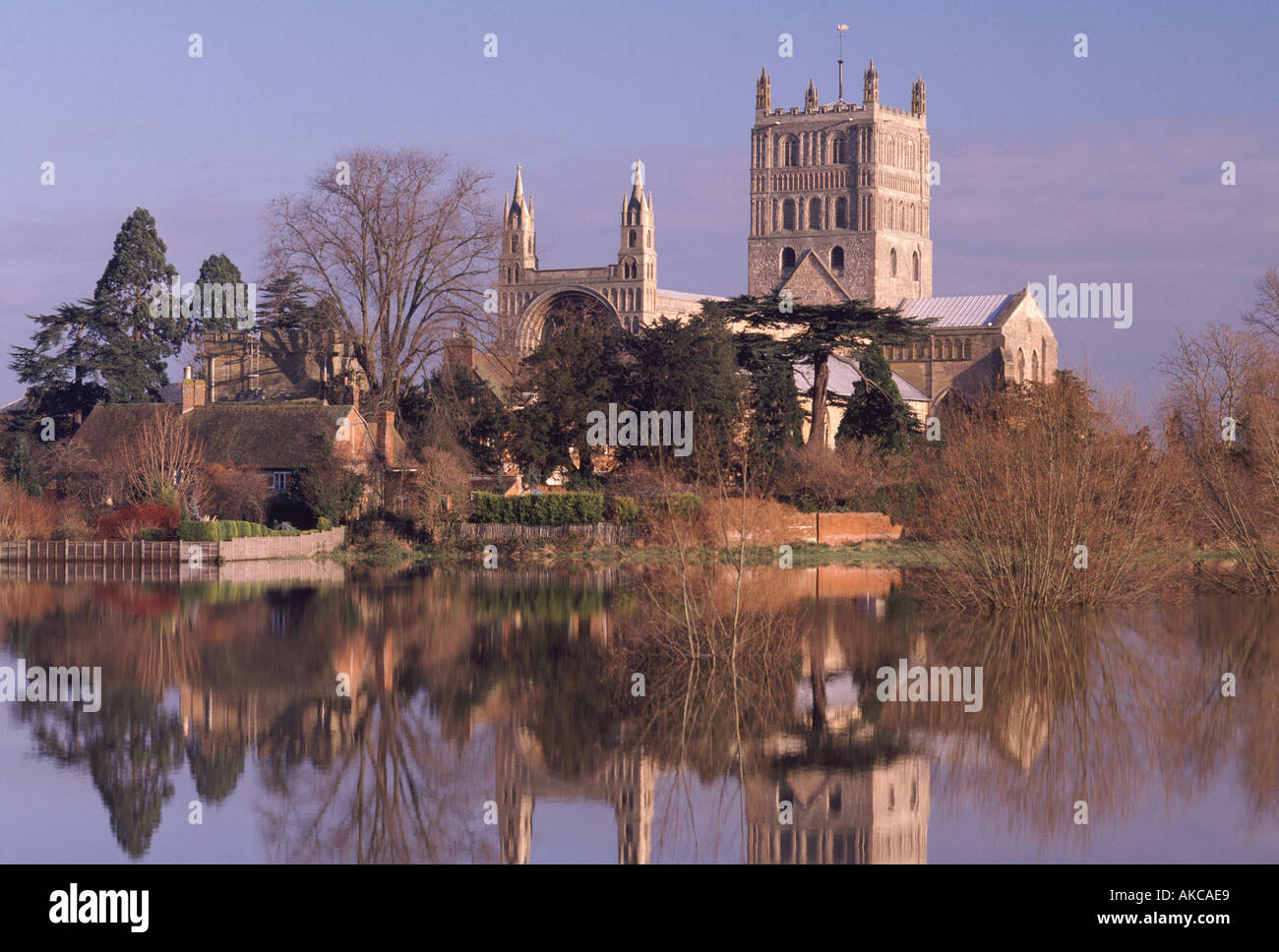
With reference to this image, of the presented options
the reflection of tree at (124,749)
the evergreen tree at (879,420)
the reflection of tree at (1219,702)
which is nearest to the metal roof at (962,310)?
the evergreen tree at (879,420)

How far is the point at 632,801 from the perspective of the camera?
11.8 metres

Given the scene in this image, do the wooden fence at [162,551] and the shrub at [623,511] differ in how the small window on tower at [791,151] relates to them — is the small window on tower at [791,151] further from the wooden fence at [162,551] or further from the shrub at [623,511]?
the wooden fence at [162,551]

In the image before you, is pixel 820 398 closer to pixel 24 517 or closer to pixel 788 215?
pixel 24 517

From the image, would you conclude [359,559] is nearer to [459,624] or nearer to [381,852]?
[459,624]

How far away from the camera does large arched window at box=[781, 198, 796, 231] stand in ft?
344

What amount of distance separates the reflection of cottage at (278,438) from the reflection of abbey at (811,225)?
174 feet

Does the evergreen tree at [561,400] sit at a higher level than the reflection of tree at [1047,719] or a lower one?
higher

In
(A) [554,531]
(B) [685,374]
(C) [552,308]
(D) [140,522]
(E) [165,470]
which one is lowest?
(A) [554,531]

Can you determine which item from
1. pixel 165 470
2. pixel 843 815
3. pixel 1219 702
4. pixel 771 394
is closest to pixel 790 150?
pixel 771 394

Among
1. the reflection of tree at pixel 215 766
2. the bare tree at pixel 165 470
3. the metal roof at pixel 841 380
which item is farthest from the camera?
the metal roof at pixel 841 380

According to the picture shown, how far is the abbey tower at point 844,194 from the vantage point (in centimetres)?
10219

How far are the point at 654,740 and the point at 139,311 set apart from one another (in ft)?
179

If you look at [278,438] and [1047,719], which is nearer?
[1047,719]
